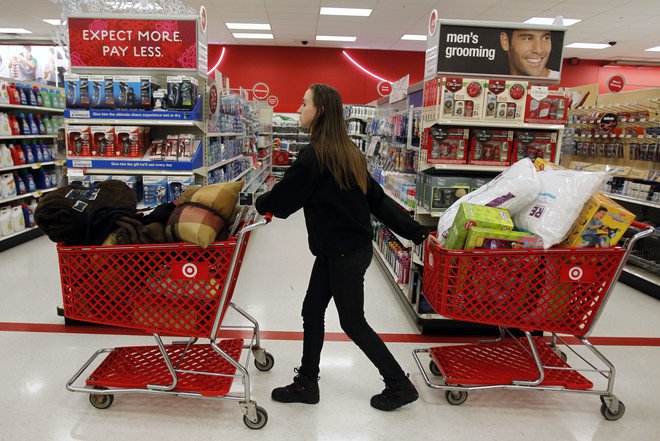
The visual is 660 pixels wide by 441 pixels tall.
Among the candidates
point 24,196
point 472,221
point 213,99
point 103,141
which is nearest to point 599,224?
point 472,221

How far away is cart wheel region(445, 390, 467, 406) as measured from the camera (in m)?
2.62

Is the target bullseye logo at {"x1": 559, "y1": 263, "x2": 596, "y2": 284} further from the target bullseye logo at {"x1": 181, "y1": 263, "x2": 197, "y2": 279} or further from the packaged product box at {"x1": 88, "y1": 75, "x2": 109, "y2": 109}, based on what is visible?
the packaged product box at {"x1": 88, "y1": 75, "x2": 109, "y2": 109}

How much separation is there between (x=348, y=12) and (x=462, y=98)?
778cm

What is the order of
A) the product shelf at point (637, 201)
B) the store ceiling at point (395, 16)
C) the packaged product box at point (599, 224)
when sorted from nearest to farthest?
the packaged product box at point (599, 224), the product shelf at point (637, 201), the store ceiling at point (395, 16)

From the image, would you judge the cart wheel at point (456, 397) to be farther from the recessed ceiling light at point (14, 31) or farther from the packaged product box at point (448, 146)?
the recessed ceiling light at point (14, 31)

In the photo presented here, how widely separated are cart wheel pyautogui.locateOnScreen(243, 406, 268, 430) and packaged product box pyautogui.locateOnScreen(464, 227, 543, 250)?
4.29 feet

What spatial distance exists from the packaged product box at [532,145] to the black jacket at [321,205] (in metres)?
1.61

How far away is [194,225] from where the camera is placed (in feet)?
6.98

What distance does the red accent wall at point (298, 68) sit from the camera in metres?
14.0

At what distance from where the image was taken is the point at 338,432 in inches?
92.9

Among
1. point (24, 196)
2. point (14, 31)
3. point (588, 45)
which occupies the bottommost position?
point (24, 196)

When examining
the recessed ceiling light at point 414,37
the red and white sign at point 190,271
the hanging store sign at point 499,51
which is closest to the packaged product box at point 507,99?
the hanging store sign at point 499,51

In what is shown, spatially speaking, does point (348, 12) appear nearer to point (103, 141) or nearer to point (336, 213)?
point (103, 141)

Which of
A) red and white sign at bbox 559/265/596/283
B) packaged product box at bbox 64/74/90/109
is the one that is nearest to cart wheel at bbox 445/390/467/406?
red and white sign at bbox 559/265/596/283
